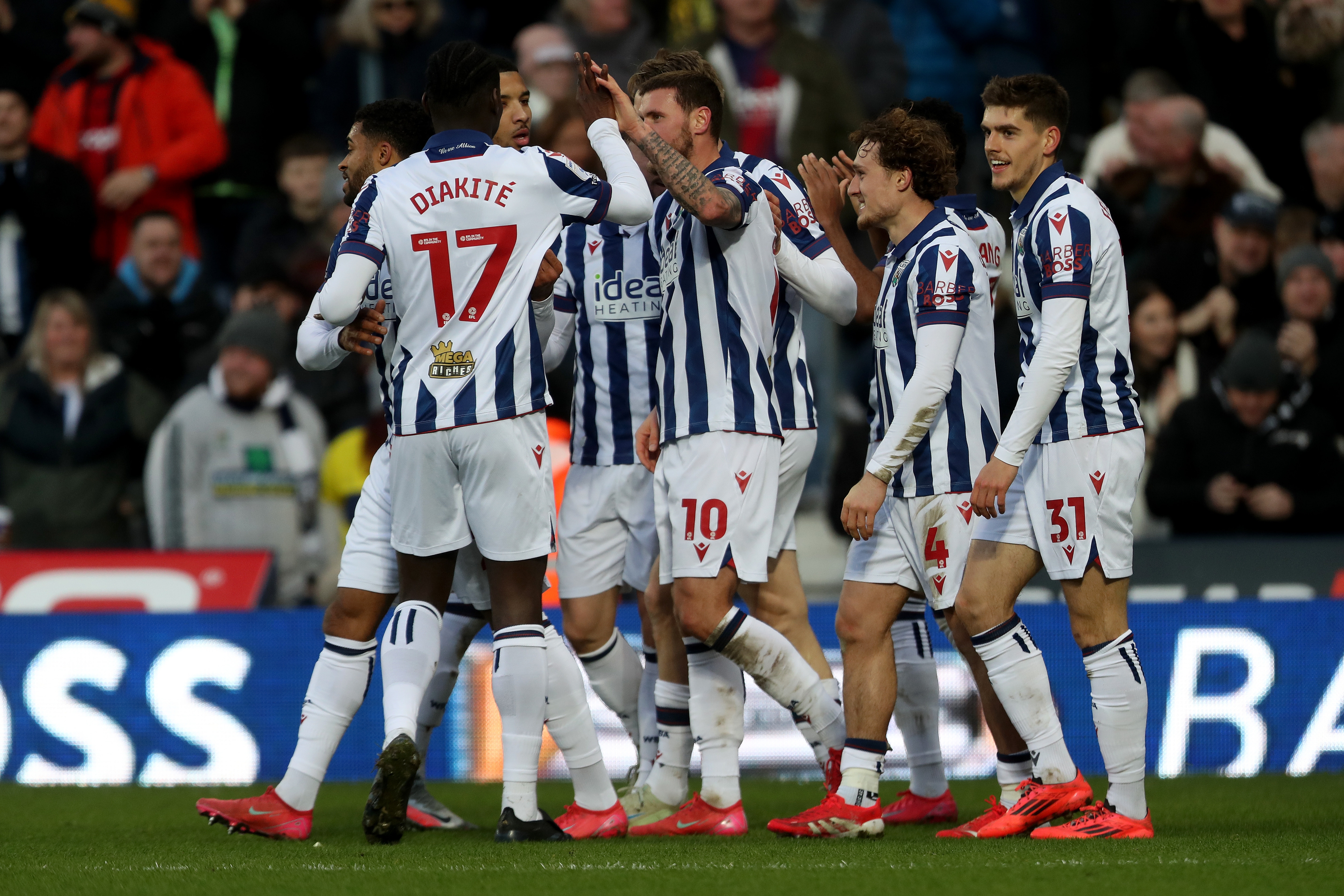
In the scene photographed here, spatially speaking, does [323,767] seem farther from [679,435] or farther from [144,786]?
[144,786]

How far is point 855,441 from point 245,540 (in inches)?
143

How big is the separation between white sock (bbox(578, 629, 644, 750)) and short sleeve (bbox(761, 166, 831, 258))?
179 cm

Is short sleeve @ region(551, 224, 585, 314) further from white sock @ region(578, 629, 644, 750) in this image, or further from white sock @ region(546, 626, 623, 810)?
white sock @ region(546, 626, 623, 810)

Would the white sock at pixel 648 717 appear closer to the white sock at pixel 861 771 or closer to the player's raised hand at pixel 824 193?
the white sock at pixel 861 771

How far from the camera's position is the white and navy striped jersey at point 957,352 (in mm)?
5965

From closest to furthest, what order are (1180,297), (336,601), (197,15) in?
(336,601) < (1180,297) < (197,15)

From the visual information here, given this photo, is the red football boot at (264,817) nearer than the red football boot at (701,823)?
Yes

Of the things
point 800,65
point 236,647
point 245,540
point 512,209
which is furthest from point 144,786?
point 800,65

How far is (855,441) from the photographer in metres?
10.3

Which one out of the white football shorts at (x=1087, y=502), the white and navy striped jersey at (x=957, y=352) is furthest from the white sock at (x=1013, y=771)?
the white and navy striped jersey at (x=957, y=352)

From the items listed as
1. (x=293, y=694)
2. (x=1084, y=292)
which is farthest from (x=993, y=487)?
(x=293, y=694)

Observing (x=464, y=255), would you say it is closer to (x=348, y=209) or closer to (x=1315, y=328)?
(x=348, y=209)

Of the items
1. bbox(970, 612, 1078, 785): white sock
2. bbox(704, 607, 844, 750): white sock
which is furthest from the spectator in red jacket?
bbox(970, 612, 1078, 785): white sock

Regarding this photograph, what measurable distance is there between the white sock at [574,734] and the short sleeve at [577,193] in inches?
56.9
